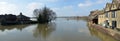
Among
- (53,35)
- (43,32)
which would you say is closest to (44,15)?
(43,32)

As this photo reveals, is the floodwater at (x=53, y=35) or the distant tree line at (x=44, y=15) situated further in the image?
the distant tree line at (x=44, y=15)

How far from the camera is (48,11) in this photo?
68.5 meters

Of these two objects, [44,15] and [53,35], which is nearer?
[53,35]

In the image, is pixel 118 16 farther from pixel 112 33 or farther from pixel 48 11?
pixel 48 11

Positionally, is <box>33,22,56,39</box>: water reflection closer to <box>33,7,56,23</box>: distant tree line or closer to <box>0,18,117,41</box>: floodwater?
<box>0,18,117,41</box>: floodwater

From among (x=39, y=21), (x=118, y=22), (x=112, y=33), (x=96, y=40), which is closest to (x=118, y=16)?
(x=118, y=22)

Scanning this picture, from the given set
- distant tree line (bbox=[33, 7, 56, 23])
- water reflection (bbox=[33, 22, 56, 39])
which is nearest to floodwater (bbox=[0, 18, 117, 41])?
water reflection (bbox=[33, 22, 56, 39])

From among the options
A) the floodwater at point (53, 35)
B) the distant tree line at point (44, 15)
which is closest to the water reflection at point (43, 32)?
the floodwater at point (53, 35)

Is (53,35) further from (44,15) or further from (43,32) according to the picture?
(44,15)

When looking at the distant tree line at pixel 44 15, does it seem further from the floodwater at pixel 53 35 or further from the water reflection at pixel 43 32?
the floodwater at pixel 53 35

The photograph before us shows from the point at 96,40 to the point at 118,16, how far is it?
6072 millimetres

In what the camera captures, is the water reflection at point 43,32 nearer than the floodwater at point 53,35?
No

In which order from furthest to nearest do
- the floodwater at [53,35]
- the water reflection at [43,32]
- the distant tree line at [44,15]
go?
the distant tree line at [44,15]
the water reflection at [43,32]
the floodwater at [53,35]

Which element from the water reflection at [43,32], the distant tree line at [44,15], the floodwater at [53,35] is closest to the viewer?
the floodwater at [53,35]
